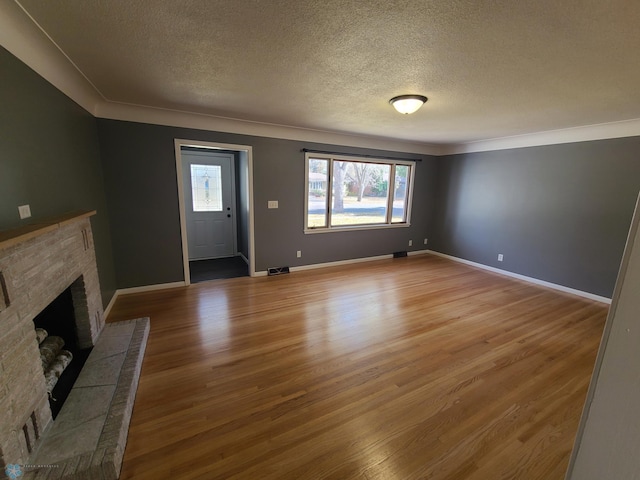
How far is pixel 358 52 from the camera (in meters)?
1.87

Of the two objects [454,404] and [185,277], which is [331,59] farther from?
[185,277]

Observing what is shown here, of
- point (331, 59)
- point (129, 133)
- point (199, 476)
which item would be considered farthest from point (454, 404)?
point (129, 133)

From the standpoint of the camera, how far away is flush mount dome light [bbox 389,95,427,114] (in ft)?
8.75

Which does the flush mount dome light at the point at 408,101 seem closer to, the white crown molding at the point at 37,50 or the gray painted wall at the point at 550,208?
the white crown molding at the point at 37,50

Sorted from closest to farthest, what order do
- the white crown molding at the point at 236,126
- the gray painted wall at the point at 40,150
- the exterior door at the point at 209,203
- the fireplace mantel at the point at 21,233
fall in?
the fireplace mantel at the point at 21,233 → the gray painted wall at the point at 40,150 → the white crown molding at the point at 236,126 → the exterior door at the point at 209,203

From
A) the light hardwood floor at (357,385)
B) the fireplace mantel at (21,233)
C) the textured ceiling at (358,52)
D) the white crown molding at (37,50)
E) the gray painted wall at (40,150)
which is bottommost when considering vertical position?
the light hardwood floor at (357,385)

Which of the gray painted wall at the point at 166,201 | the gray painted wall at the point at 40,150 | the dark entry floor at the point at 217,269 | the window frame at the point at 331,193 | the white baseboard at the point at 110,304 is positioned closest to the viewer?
the gray painted wall at the point at 40,150

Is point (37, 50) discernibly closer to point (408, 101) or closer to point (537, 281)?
point (408, 101)

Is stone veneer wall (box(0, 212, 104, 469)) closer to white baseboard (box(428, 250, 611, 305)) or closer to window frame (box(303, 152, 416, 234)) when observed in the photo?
window frame (box(303, 152, 416, 234))

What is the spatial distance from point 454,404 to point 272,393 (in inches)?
51.5

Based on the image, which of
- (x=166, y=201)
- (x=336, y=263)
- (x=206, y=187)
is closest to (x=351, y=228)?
(x=336, y=263)

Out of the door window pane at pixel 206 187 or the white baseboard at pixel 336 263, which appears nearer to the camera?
the white baseboard at pixel 336 263

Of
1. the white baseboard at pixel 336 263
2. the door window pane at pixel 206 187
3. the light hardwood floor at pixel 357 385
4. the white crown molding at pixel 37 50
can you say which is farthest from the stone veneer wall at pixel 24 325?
the door window pane at pixel 206 187

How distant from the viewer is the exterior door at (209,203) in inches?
199
